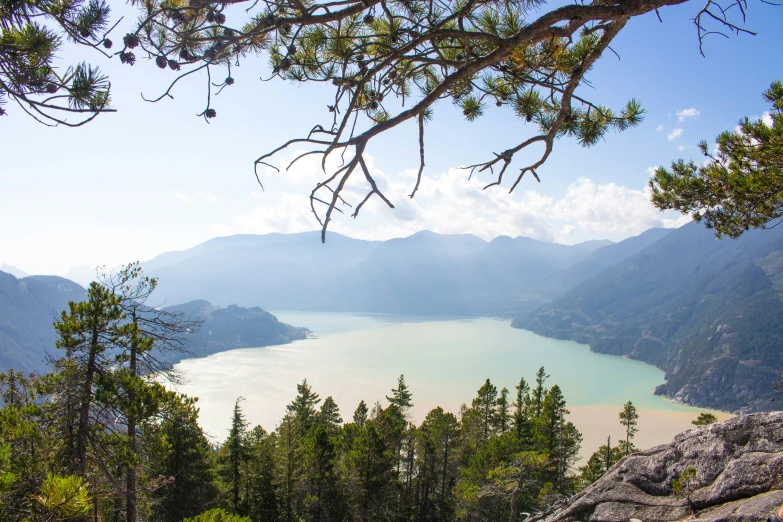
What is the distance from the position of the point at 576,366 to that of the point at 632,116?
109 metres

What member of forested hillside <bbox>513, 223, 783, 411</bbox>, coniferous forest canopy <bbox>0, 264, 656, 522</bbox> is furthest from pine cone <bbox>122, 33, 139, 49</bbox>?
forested hillside <bbox>513, 223, 783, 411</bbox>

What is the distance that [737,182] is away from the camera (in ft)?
14.6

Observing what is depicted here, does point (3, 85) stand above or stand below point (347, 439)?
above

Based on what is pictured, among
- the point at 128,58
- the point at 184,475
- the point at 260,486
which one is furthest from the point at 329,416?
the point at 128,58

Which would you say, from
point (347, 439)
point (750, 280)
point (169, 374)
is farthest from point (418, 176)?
point (750, 280)

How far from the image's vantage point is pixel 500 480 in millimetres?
10086

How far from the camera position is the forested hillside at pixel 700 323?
285 ft

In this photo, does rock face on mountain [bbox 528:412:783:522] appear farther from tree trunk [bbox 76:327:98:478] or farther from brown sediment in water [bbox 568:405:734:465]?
brown sediment in water [bbox 568:405:734:465]

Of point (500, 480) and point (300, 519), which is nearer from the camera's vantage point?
point (500, 480)

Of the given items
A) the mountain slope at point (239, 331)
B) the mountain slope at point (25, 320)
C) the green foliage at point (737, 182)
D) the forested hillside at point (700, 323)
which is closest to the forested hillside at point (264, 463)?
the green foliage at point (737, 182)

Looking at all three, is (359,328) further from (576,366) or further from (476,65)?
(476,65)

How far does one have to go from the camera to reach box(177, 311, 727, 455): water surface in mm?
58875

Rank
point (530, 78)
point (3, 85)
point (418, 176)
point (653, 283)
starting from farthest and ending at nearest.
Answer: point (653, 283)
point (530, 78)
point (418, 176)
point (3, 85)

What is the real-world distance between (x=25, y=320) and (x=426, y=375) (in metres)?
118
